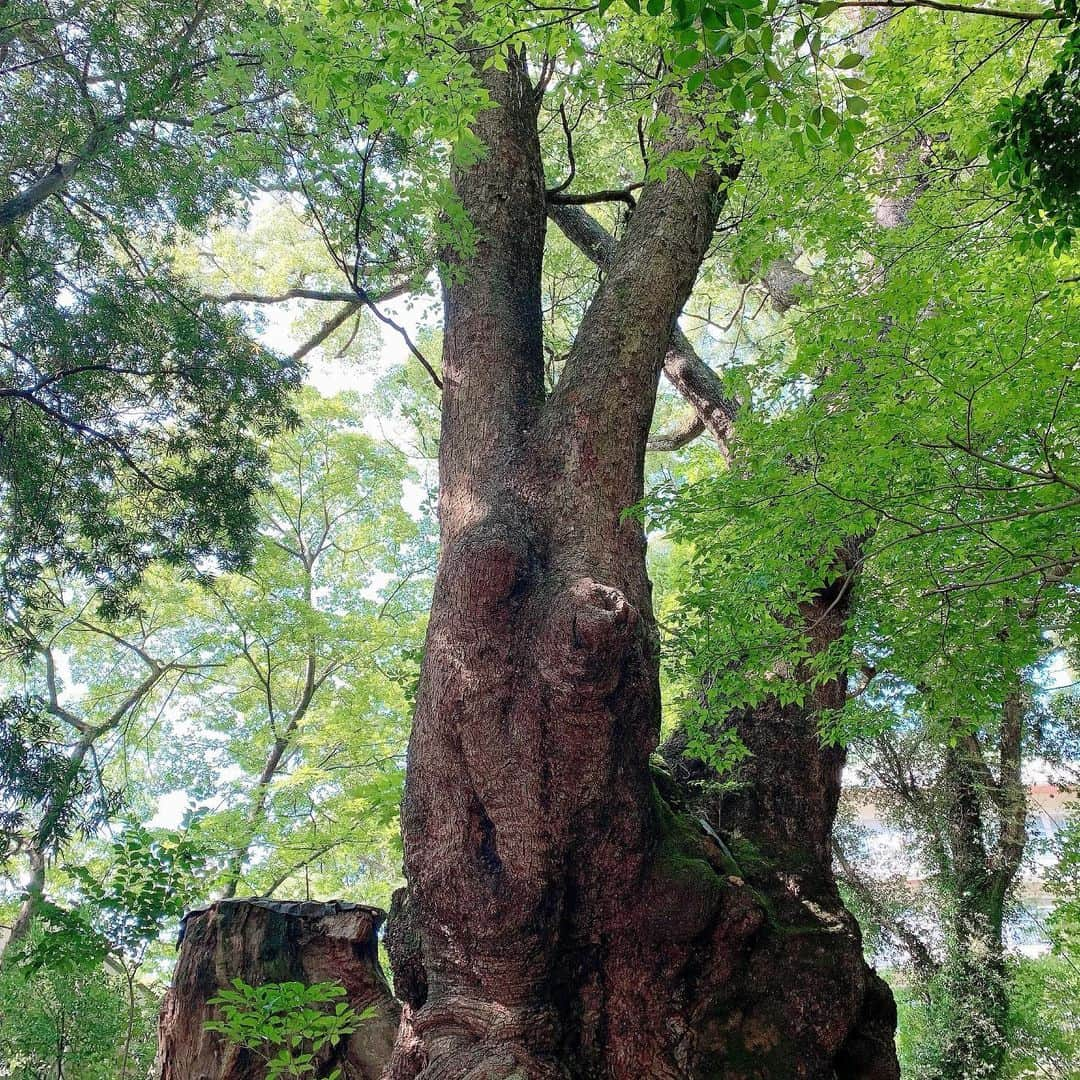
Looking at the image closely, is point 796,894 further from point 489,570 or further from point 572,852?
point 489,570

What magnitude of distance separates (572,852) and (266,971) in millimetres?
1525

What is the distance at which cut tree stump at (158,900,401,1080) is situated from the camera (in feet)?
9.95

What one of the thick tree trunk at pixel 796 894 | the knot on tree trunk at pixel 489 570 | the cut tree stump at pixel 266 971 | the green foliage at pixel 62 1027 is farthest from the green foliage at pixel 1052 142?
the green foliage at pixel 62 1027

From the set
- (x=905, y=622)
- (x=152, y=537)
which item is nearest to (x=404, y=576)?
(x=152, y=537)

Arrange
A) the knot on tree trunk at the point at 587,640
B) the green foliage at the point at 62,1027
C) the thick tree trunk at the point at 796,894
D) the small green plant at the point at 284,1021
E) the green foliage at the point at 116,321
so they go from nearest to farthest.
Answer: the small green plant at the point at 284,1021, the knot on tree trunk at the point at 587,640, the thick tree trunk at the point at 796,894, the green foliage at the point at 116,321, the green foliage at the point at 62,1027

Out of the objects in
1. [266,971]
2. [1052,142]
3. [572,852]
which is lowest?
[266,971]

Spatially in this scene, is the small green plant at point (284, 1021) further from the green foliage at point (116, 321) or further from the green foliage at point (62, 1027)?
the green foliage at point (62, 1027)

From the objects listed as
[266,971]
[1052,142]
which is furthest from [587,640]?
[266,971]

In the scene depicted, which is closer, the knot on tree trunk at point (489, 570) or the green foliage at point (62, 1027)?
the knot on tree trunk at point (489, 570)

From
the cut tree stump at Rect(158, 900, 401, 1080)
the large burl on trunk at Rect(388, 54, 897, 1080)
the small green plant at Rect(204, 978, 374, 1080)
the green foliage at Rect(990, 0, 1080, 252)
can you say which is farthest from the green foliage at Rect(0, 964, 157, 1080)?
the green foliage at Rect(990, 0, 1080, 252)

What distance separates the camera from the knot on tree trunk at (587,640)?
2.62 meters

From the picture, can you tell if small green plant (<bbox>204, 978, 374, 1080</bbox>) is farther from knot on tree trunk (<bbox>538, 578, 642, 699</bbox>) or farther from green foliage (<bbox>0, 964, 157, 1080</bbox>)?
green foliage (<bbox>0, 964, 157, 1080</bbox>)

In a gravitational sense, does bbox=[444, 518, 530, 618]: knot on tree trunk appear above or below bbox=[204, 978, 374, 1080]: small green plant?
above

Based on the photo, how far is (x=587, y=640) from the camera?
103 inches
